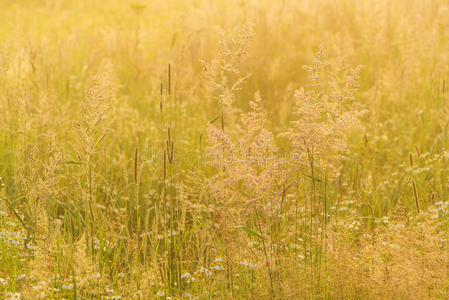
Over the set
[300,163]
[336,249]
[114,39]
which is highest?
→ [114,39]

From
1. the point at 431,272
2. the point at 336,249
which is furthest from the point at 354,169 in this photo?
the point at 431,272

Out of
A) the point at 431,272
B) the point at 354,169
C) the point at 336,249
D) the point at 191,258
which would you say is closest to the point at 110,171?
the point at 191,258

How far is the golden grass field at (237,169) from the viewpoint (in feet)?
7.00

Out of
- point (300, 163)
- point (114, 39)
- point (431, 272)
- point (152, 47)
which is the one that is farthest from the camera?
point (152, 47)

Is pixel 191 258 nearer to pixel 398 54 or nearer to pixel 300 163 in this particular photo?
pixel 300 163

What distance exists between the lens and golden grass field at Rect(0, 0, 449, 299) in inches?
84.0

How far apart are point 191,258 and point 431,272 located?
111 centimetres

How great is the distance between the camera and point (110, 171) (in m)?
3.80

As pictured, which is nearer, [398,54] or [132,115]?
[132,115]

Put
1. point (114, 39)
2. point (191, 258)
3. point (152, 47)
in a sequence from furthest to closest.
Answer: point (152, 47), point (114, 39), point (191, 258)

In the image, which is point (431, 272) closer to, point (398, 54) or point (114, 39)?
point (398, 54)

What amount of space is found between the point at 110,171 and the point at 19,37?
5.20 ft

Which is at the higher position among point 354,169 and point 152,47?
point 152,47

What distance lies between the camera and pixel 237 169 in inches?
82.3
